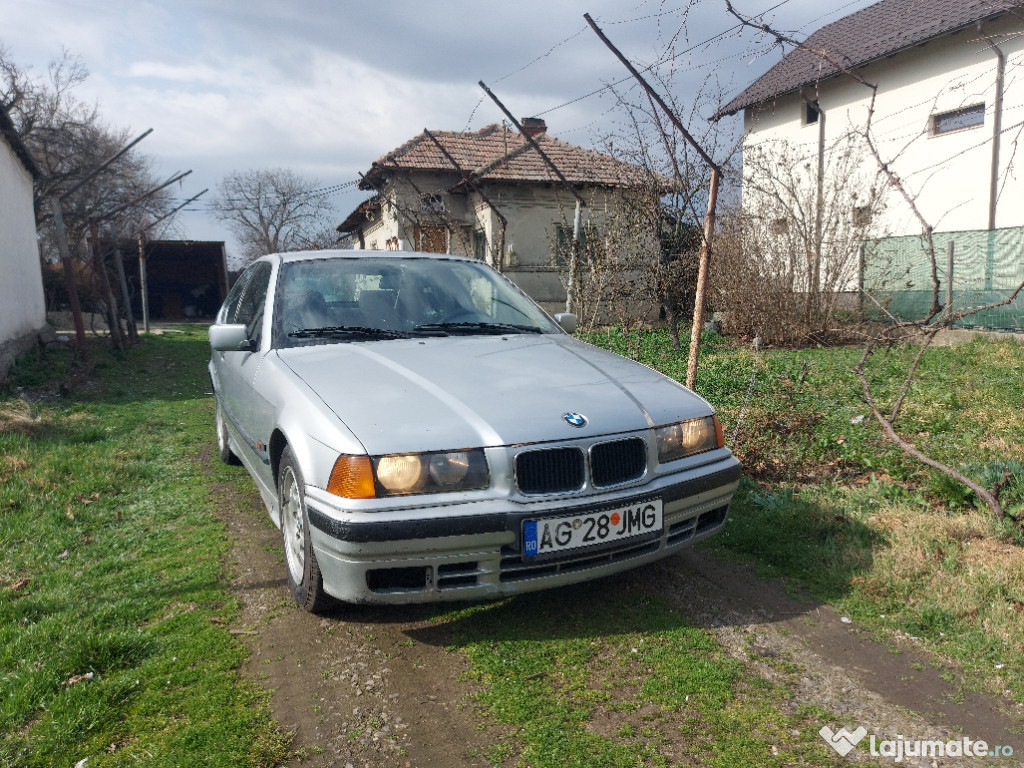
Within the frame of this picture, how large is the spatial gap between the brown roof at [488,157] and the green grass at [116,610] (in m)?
14.3

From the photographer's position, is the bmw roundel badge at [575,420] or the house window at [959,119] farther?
the house window at [959,119]

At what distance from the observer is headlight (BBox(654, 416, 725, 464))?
3.16 metres

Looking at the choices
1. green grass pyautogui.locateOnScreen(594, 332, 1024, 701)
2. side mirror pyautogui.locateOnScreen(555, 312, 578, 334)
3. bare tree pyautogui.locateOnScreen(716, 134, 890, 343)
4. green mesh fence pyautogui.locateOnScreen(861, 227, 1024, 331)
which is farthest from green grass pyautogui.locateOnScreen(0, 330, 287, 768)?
green mesh fence pyautogui.locateOnScreen(861, 227, 1024, 331)

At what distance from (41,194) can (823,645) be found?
116 feet

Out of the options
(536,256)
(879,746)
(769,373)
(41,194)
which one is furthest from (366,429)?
(41,194)

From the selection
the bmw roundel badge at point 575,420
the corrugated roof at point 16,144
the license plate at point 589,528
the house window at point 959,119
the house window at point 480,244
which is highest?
the house window at point 959,119

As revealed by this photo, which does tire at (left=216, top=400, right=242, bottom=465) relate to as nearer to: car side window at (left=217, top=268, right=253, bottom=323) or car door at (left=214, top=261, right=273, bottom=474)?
car door at (left=214, top=261, right=273, bottom=474)

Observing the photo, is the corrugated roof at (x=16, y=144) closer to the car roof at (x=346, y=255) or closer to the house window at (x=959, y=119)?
the car roof at (x=346, y=255)

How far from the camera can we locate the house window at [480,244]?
71.7 ft

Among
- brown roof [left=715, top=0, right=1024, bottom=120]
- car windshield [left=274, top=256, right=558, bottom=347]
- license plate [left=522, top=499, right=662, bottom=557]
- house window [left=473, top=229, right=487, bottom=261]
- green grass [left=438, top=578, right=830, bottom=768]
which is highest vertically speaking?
brown roof [left=715, top=0, right=1024, bottom=120]

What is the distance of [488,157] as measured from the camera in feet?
74.4

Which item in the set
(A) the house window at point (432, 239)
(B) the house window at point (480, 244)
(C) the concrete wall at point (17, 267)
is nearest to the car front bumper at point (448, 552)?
(C) the concrete wall at point (17, 267)

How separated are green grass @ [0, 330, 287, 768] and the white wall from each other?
1199cm

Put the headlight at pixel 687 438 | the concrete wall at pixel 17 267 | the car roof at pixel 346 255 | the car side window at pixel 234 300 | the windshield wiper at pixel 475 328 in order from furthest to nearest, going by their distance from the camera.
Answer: the concrete wall at pixel 17 267, the car side window at pixel 234 300, the car roof at pixel 346 255, the windshield wiper at pixel 475 328, the headlight at pixel 687 438
